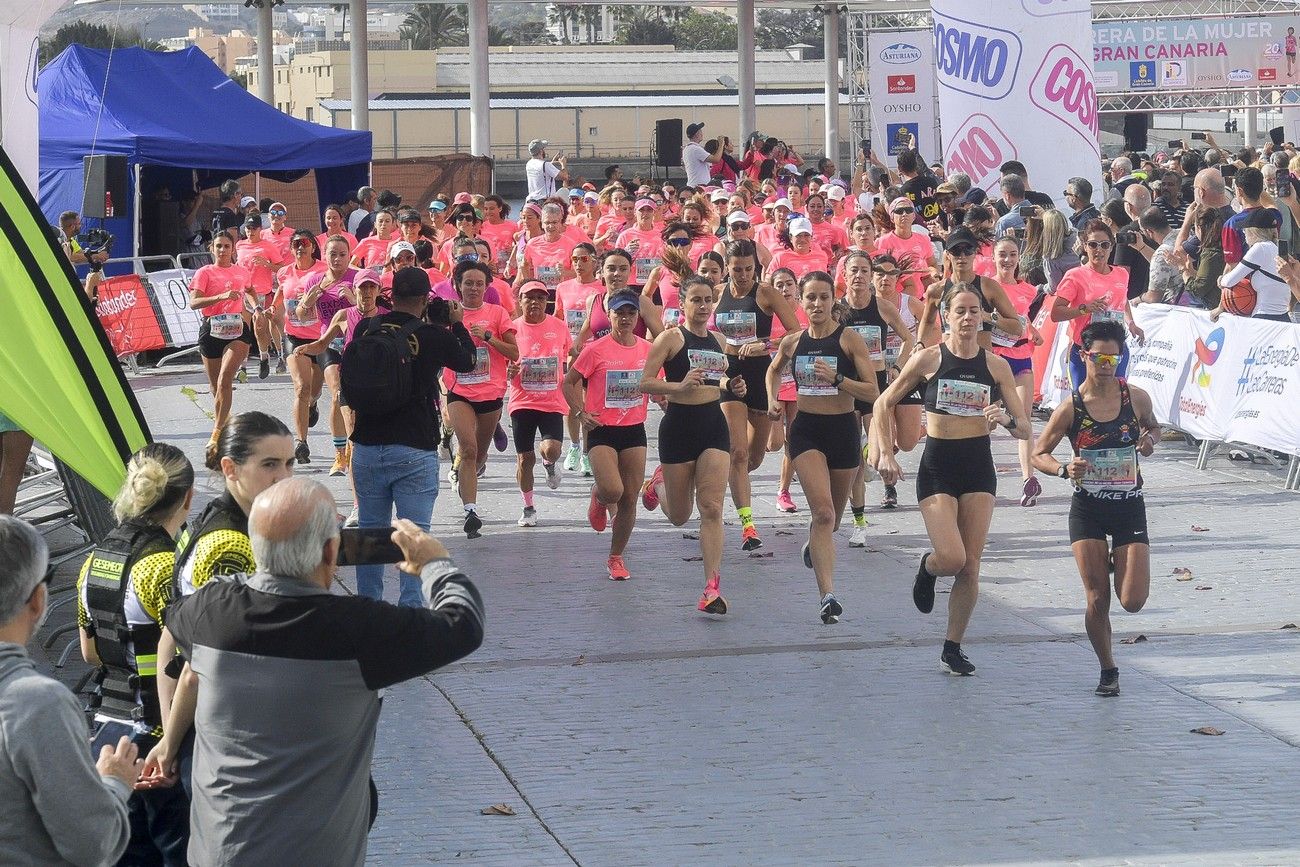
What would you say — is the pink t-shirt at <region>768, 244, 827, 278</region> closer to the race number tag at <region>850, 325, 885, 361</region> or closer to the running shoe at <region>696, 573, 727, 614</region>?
the race number tag at <region>850, 325, 885, 361</region>

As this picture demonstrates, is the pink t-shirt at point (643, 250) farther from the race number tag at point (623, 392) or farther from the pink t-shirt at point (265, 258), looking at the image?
the race number tag at point (623, 392)

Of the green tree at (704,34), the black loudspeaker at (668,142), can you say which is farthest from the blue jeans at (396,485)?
the green tree at (704,34)

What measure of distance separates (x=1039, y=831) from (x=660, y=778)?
4.77 ft

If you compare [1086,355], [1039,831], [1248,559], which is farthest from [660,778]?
[1248,559]

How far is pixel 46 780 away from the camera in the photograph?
10.8ft

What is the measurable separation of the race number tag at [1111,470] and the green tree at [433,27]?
10315 cm

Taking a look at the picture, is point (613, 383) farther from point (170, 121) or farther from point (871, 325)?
point (170, 121)

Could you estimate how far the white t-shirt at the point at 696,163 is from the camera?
28.0 m

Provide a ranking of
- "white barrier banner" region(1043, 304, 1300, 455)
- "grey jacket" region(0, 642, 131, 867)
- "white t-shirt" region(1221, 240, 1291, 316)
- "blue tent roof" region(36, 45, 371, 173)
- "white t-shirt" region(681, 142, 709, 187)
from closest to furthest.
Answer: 1. "grey jacket" region(0, 642, 131, 867)
2. "white barrier banner" region(1043, 304, 1300, 455)
3. "white t-shirt" region(1221, 240, 1291, 316)
4. "blue tent roof" region(36, 45, 371, 173)
5. "white t-shirt" region(681, 142, 709, 187)

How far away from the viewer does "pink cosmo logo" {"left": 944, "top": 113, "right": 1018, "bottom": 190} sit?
16.9 meters

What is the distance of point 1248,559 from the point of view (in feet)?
33.4

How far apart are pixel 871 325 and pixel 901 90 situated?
20.1 m

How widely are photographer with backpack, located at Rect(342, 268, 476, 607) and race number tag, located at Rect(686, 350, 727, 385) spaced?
1607 millimetres

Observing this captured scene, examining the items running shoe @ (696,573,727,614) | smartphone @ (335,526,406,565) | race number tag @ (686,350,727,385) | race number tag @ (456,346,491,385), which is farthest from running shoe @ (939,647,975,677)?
smartphone @ (335,526,406,565)
